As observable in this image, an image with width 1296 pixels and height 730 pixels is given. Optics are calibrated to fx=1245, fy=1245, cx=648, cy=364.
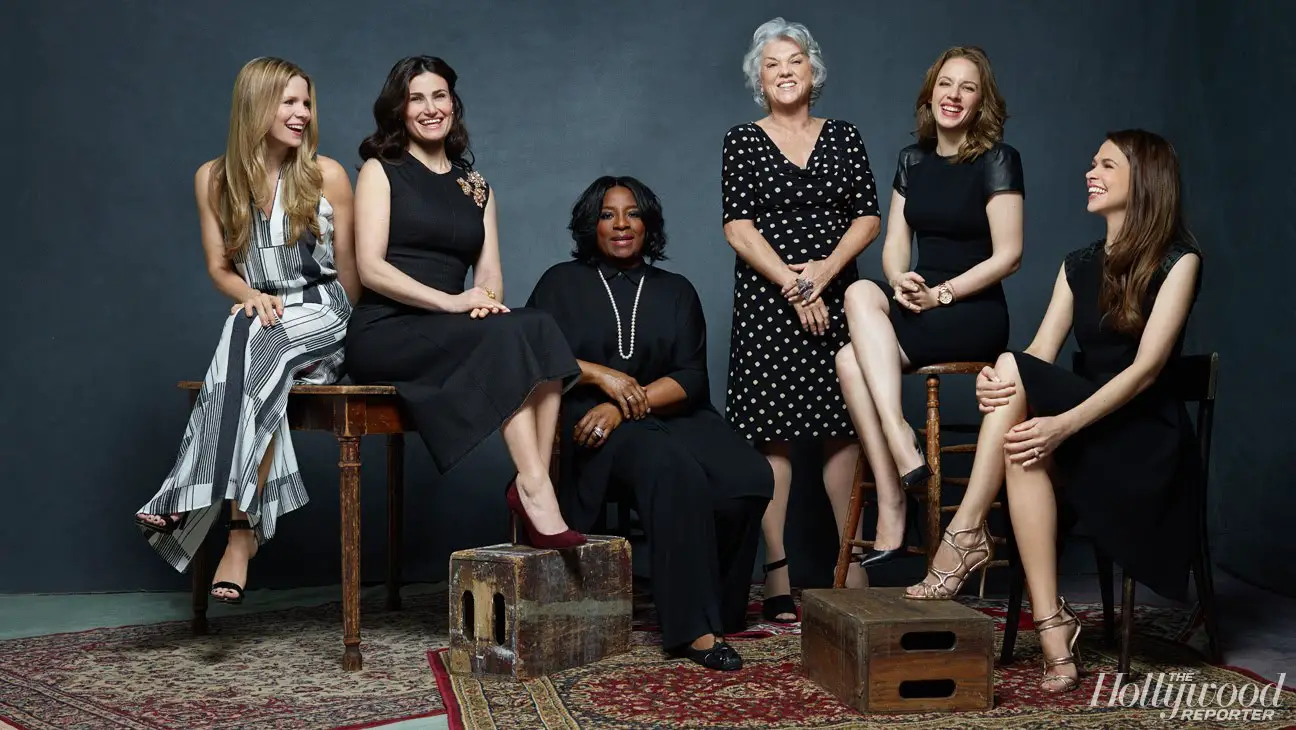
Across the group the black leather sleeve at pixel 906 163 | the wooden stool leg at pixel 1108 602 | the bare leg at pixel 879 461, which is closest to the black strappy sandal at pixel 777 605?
the bare leg at pixel 879 461

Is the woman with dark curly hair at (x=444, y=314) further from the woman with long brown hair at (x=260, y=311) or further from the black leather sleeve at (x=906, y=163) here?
the black leather sleeve at (x=906, y=163)

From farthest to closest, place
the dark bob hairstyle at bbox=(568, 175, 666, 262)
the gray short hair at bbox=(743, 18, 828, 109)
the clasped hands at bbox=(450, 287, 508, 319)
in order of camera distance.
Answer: the gray short hair at bbox=(743, 18, 828, 109)
the dark bob hairstyle at bbox=(568, 175, 666, 262)
the clasped hands at bbox=(450, 287, 508, 319)

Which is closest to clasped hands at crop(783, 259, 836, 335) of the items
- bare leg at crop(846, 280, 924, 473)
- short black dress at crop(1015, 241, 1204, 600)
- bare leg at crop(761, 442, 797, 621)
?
bare leg at crop(846, 280, 924, 473)

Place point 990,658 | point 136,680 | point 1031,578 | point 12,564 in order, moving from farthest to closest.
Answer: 1. point 12,564
2. point 136,680
3. point 1031,578
4. point 990,658

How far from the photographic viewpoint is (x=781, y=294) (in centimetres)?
406

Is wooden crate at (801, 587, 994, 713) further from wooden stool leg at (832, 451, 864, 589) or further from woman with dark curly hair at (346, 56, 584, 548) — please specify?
wooden stool leg at (832, 451, 864, 589)

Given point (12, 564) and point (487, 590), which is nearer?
point (487, 590)

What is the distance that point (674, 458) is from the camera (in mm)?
3516

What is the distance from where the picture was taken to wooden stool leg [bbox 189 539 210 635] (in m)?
3.86

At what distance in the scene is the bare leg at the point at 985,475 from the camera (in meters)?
3.11

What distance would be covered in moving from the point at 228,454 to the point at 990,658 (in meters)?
1.98

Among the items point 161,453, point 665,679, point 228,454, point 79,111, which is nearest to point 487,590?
point 665,679

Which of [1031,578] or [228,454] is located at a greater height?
[228,454]

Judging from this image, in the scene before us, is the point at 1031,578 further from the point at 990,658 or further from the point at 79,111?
Answer: the point at 79,111
